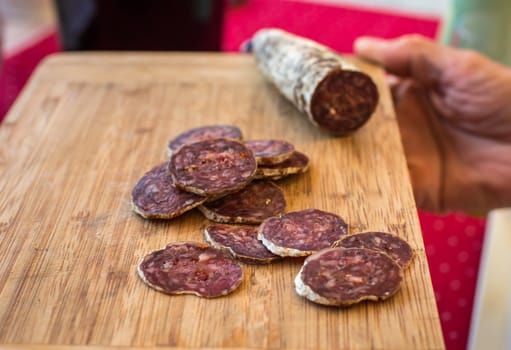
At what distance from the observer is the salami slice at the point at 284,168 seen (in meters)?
1.19

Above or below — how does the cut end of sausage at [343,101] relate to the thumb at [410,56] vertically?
above

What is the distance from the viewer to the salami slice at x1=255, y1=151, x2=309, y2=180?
1.19m

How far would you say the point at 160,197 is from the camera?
113 cm

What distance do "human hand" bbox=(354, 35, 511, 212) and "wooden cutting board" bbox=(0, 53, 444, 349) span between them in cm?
10

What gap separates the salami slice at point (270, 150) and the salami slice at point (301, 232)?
0.13 metres

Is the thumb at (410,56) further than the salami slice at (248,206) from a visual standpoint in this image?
Yes

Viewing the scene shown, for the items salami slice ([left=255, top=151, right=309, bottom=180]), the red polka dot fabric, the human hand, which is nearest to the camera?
salami slice ([left=255, top=151, right=309, bottom=180])

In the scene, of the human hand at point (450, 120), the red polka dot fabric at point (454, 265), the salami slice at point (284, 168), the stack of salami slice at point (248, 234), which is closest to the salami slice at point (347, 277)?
the stack of salami slice at point (248, 234)

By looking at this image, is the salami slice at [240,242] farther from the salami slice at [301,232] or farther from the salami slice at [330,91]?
the salami slice at [330,91]

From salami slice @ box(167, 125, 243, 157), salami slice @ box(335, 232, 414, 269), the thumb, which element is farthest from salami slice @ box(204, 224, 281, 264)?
the thumb

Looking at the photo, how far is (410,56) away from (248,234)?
775mm

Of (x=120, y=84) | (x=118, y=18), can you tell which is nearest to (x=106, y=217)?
(x=120, y=84)

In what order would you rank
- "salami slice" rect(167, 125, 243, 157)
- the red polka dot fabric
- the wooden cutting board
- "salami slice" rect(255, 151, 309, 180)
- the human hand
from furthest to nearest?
the red polka dot fabric, the human hand, "salami slice" rect(167, 125, 243, 157), "salami slice" rect(255, 151, 309, 180), the wooden cutting board

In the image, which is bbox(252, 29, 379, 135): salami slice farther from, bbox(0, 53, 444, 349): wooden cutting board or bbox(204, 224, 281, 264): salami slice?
bbox(204, 224, 281, 264): salami slice
